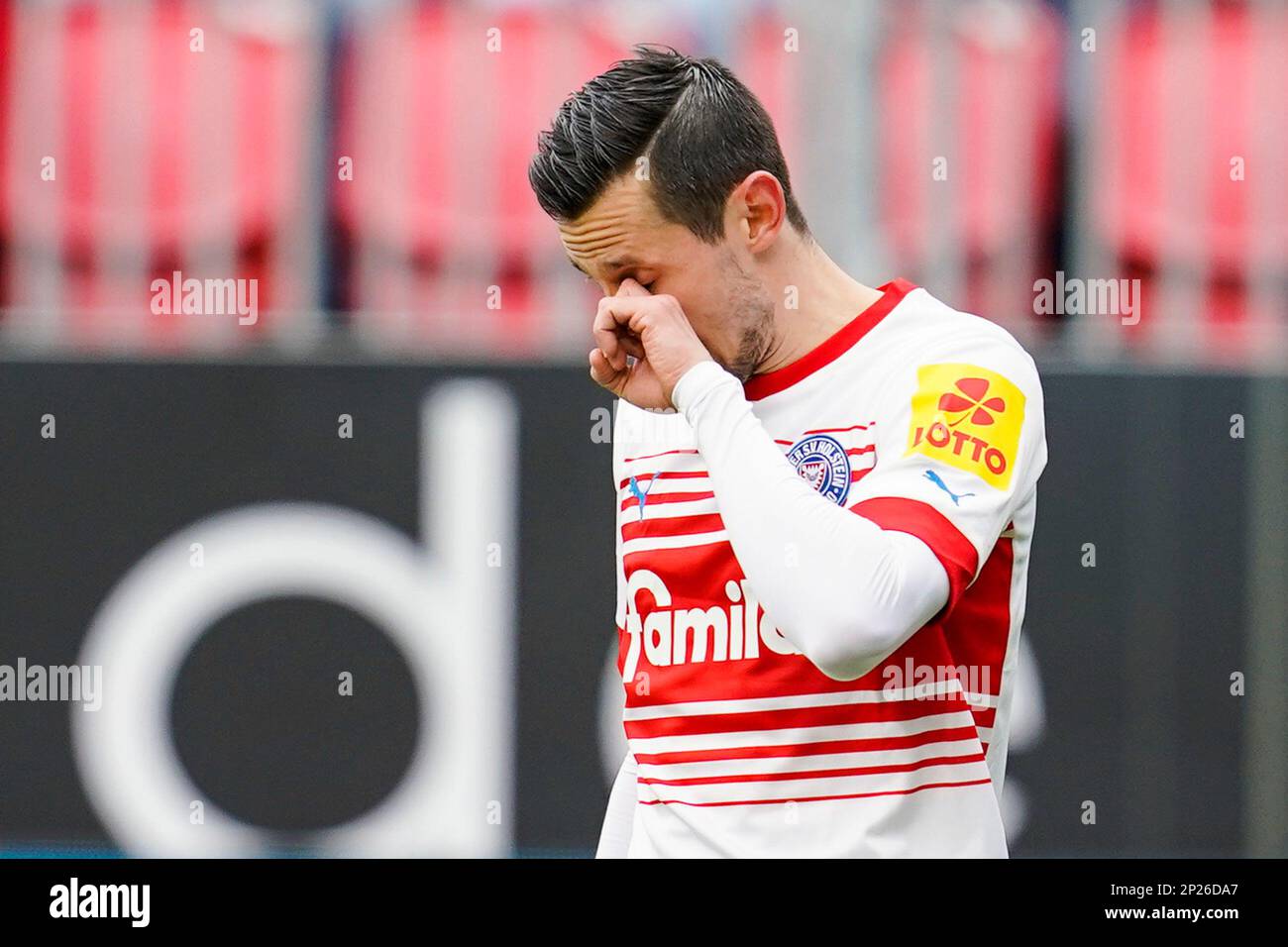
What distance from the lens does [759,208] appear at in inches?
84.0

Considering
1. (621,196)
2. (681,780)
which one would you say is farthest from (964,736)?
(621,196)

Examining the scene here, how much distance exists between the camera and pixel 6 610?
15.1 feet

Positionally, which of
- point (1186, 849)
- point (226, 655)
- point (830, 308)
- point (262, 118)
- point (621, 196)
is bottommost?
point (1186, 849)

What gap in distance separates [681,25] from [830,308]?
2.75 metres

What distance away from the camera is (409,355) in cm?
463

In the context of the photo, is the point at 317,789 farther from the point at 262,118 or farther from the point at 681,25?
the point at 681,25

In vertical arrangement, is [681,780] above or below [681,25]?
below

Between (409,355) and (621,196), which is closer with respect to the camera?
(621,196)

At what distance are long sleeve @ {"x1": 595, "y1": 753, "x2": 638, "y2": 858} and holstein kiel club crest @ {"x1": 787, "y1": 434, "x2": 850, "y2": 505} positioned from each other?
538 mm

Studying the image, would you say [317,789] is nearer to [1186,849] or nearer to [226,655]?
[226,655]
